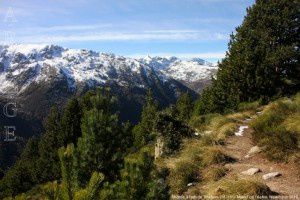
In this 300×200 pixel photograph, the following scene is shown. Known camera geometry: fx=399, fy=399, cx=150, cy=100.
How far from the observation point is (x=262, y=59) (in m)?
33.1

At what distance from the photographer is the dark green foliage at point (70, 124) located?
49219 mm

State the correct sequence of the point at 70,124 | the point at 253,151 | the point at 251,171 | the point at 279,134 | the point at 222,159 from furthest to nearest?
the point at 70,124
the point at 253,151
the point at 222,159
the point at 279,134
the point at 251,171


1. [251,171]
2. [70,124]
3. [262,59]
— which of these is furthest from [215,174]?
[70,124]

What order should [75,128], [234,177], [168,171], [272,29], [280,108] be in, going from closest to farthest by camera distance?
1. [234,177]
2. [168,171]
3. [280,108]
4. [272,29]
5. [75,128]

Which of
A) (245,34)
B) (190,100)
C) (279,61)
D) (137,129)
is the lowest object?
(137,129)

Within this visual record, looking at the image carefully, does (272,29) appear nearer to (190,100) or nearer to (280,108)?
(280,108)

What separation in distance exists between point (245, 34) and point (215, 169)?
25102mm

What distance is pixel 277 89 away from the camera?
3341cm

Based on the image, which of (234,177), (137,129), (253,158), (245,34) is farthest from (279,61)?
(137,129)

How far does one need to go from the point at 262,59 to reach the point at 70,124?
25.8 meters

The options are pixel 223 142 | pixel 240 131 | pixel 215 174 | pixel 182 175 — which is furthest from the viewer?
pixel 240 131

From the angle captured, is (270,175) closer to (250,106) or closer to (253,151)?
(253,151)

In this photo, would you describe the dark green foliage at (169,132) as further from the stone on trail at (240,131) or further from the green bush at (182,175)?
the green bush at (182,175)

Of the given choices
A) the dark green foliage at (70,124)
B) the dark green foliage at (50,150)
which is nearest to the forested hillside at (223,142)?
the dark green foliage at (70,124)
